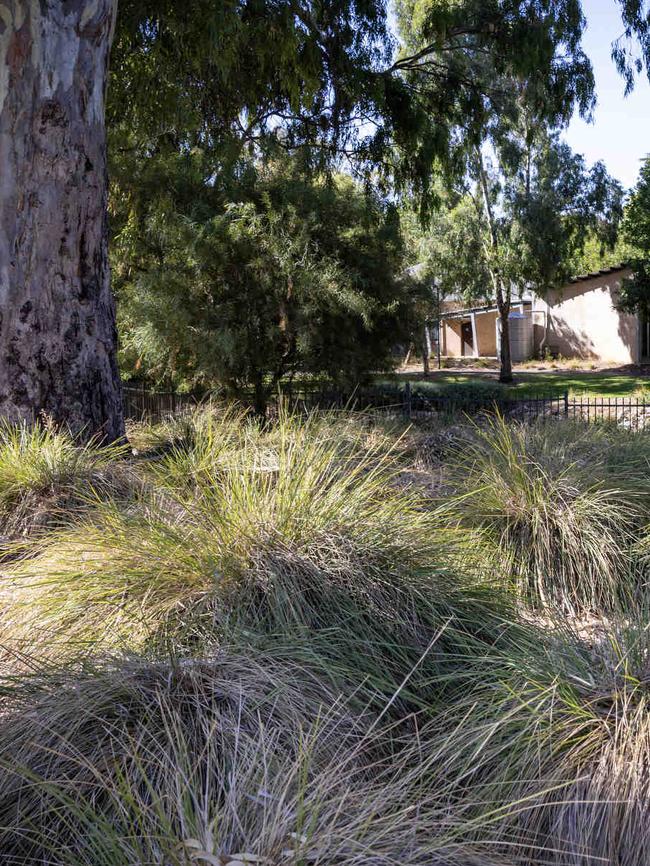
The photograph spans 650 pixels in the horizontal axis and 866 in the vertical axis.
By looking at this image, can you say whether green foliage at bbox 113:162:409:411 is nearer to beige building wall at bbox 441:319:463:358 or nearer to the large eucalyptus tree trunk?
the large eucalyptus tree trunk

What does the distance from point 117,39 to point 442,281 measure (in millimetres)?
18560

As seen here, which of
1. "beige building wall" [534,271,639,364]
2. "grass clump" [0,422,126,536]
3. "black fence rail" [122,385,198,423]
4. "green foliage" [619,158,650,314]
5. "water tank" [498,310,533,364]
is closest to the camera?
"grass clump" [0,422,126,536]

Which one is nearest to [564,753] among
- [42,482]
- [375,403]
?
[42,482]

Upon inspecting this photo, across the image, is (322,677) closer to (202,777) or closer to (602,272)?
(202,777)

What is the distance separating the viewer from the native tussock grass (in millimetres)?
2271

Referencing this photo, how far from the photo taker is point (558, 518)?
5.06 m

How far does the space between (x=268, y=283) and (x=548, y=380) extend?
17.8 metres

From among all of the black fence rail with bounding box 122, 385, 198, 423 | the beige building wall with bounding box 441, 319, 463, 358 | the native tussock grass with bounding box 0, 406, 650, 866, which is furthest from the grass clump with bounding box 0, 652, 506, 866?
the beige building wall with bounding box 441, 319, 463, 358

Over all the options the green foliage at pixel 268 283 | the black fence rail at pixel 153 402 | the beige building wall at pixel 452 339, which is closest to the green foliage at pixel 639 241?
the beige building wall at pixel 452 339

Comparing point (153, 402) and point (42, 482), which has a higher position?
point (153, 402)

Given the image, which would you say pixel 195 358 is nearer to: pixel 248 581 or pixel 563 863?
pixel 248 581

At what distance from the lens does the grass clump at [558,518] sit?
191 inches

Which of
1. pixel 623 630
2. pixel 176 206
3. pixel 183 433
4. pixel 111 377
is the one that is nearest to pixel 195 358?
pixel 176 206

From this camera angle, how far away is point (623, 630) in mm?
3295
